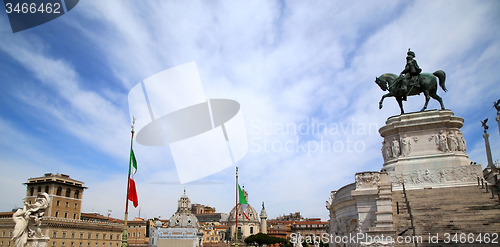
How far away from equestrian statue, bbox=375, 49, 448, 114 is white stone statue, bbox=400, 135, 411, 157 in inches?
92.9

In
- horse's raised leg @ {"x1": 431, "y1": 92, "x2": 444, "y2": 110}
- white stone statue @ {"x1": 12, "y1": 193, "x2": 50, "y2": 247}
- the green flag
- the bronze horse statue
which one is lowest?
white stone statue @ {"x1": 12, "y1": 193, "x2": 50, "y2": 247}

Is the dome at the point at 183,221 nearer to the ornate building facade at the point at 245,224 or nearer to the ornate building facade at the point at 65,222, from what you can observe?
the ornate building facade at the point at 245,224

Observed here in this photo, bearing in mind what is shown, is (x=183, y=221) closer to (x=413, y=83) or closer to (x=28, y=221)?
(x=413, y=83)

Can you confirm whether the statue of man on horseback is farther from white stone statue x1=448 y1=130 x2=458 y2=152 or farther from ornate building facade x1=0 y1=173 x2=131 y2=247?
ornate building facade x1=0 y1=173 x2=131 y2=247

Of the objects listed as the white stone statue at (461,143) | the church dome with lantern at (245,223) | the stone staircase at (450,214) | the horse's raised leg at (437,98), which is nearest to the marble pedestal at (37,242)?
the stone staircase at (450,214)

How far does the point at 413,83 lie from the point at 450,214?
11048 mm

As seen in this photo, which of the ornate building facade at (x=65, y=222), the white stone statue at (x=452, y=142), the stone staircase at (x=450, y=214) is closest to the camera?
the stone staircase at (x=450, y=214)

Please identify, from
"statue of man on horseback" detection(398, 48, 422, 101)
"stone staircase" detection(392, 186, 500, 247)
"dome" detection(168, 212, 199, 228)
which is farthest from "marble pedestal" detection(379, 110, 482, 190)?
"dome" detection(168, 212, 199, 228)

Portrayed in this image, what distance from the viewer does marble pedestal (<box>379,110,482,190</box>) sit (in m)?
20.5

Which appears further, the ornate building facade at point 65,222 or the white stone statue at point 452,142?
the ornate building facade at point 65,222

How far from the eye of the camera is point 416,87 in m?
24.5

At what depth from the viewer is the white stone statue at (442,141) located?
22.0m

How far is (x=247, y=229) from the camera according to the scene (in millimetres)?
124000

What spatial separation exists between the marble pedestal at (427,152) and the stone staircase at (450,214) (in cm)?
146
